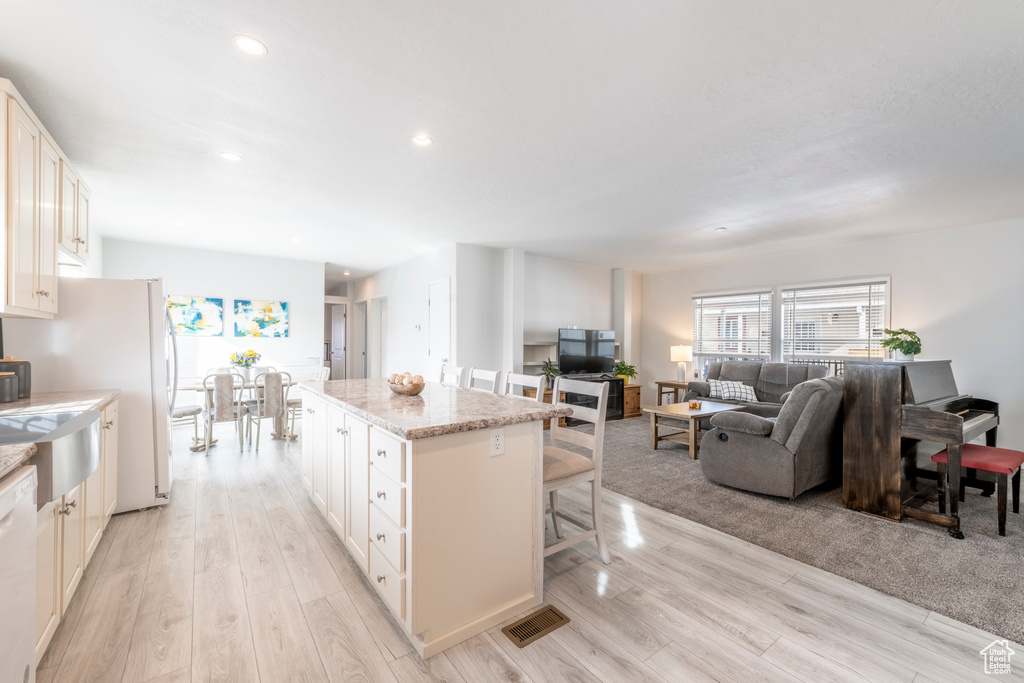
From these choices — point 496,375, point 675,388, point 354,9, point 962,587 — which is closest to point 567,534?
point 496,375

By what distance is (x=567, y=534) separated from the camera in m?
2.68

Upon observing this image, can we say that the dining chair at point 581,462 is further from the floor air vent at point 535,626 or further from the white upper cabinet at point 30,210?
the white upper cabinet at point 30,210

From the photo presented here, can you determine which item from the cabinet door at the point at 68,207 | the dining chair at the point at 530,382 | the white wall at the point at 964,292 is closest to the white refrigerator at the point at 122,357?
the cabinet door at the point at 68,207

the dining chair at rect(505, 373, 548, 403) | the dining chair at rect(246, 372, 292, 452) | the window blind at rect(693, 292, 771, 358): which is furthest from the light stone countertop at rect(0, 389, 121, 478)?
the window blind at rect(693, 292, 771, 358)

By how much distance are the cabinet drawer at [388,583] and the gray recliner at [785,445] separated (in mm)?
2811

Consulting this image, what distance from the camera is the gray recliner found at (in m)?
3.18

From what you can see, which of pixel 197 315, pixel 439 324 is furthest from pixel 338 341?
pixel 439 324

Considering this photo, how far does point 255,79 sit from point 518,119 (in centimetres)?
133

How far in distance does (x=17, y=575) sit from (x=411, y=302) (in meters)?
5.89

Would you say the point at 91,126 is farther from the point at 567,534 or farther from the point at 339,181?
the point at 567,534

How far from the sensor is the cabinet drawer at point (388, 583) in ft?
5.53

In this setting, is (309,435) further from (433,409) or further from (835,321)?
(835,321)

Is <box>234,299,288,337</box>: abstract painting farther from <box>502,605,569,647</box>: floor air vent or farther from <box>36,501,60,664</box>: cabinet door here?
<box>502,605,569,647</box>: floor air vent

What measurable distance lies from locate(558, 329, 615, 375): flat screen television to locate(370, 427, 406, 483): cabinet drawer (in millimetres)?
4675
